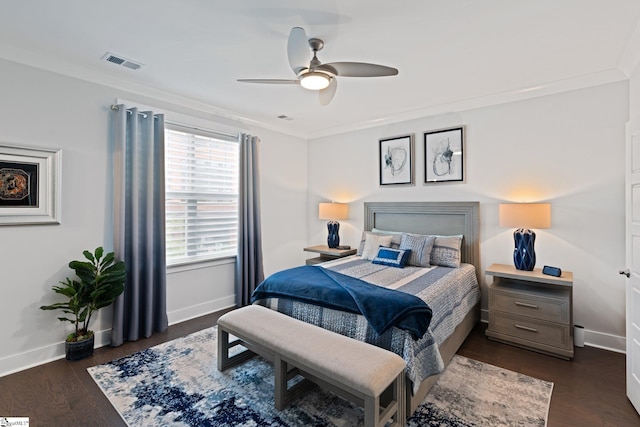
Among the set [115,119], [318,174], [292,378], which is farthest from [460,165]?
[115,119]

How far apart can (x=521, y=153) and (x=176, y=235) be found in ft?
13.6

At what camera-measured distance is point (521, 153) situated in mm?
3344

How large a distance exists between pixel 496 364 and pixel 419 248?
4.30 feet

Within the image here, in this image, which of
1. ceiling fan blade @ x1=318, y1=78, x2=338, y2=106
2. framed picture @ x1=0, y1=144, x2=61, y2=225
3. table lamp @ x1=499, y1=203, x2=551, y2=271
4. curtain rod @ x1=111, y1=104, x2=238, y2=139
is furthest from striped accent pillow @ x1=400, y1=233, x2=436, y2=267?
framed picture @ x1=0, y1=144, x2=61, y2=225

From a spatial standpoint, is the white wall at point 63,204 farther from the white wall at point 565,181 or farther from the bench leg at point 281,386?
the white wall at point 565,181

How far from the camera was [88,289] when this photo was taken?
108 inches

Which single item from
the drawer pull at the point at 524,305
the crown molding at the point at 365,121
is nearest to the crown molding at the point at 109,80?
the crown molding at the point at 365,121

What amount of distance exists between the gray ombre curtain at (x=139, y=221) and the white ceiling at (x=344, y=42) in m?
0.50

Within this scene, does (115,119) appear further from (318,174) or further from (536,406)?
(536,406)

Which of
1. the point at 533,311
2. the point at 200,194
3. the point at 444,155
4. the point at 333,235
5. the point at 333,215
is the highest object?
the point at 444,155

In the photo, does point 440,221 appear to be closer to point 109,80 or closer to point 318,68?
point 318,68

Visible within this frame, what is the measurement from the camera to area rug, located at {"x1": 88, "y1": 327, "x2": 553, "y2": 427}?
1.95 m

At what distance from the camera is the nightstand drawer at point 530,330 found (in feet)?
8.88

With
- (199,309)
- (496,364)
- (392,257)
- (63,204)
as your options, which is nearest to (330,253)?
(392,257)
